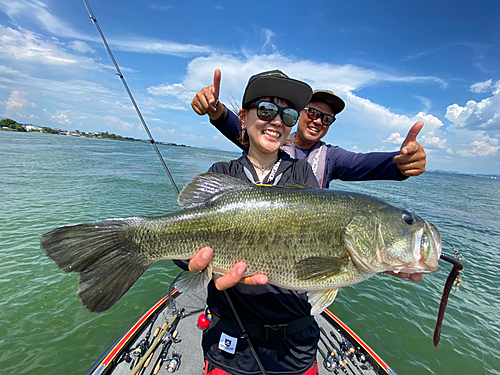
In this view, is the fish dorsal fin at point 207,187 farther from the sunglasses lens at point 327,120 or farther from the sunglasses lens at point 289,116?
the sunglasses lens at point 327,120

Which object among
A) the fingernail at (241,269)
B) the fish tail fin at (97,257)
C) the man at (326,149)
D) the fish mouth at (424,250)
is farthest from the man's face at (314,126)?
the fish tail fin at (97,257)

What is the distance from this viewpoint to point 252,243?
2.08m

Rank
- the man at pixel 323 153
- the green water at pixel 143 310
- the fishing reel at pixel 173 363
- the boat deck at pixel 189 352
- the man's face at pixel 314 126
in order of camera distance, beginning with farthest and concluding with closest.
Result: the green water at pixel 143 310 < the man's face at pixel 314 126 < the fishing reel at pixel 173 363 < the boat deck at pixel 189 352 < the man at pixel 323 153

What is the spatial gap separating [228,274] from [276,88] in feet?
6.41

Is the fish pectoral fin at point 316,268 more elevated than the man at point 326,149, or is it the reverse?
the man at point 326,149

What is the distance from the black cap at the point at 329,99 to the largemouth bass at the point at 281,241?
7.85 feet

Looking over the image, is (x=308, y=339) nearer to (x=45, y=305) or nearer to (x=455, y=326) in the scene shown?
(x=45, y=305)

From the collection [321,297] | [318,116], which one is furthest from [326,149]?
[321,297]

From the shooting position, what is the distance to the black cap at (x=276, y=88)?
8.04 feet

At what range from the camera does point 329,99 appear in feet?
12.9

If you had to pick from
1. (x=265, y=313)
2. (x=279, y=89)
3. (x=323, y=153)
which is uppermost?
(x=279, y=89)

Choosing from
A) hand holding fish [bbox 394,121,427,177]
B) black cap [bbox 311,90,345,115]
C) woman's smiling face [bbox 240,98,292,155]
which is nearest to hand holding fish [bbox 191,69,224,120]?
woman's smiling face [bbox 240,98,292,155]

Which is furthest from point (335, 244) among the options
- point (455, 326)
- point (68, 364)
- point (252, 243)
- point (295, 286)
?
point (455, 326)

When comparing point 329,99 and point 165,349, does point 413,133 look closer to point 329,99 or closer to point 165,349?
point 329,99
